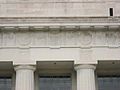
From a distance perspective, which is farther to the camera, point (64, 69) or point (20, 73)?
point (64, 69)

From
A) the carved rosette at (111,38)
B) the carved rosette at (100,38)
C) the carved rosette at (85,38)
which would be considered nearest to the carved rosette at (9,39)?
the carved rosette at (85,38)

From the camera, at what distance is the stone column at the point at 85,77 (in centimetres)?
3300

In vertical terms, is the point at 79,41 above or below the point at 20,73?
above

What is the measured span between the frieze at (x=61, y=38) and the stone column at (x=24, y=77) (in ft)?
5.99

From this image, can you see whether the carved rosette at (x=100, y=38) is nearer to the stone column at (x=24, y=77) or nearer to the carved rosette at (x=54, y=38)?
the carved rosette at (x=54, y=38)

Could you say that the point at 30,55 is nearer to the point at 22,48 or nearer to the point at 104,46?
the point at 22,48

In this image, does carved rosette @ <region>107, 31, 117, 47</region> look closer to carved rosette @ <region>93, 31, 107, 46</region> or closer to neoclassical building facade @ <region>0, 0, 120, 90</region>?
neoclassical building facade @ <region>0, 0, 120, 90</region>

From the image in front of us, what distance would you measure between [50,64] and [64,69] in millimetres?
1812

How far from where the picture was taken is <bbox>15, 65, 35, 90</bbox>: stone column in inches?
1298

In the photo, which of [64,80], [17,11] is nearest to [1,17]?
[17,11]

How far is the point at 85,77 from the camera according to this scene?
3322cm

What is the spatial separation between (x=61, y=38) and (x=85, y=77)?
143 inches

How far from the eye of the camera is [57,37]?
34156mm

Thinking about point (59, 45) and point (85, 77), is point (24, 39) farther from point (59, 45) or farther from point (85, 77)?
point (85, 77)
